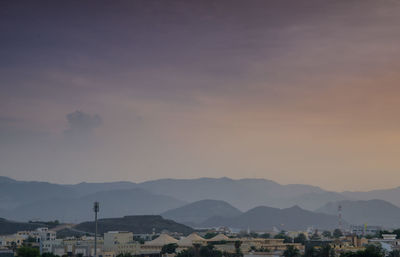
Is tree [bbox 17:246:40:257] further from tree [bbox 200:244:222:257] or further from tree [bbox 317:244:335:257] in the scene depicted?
tree [bbox 317:244:335:257]

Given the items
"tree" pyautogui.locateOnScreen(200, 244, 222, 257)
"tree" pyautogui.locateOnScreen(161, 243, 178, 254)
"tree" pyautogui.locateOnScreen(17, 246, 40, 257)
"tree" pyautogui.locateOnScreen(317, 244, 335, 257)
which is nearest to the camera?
"tree" pyautogui.locateOnScreen(317, 244, 335, 257)

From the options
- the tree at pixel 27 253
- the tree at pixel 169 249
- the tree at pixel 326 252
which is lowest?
the tree at pixel 326 252

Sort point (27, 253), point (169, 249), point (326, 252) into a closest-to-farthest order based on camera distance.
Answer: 1. point (326, 252)
2. point (27, 253)
3. point (169, 249)

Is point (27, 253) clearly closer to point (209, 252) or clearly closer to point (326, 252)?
point (209, 252)

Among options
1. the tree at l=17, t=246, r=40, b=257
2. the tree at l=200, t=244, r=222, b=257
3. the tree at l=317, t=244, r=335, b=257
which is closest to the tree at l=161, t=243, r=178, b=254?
the tree at l=200, t=244, r=222, b=257

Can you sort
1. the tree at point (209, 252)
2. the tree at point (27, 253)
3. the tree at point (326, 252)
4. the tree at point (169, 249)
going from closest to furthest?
1. the tree at point (326, 252)
2. the tree at point (27, 253)
3. the tree at point (209, 252)
4. the tree at point (169, 249)

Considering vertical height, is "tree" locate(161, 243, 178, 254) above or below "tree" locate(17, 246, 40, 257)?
above

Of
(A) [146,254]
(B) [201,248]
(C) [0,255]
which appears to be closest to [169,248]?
(A) [146,254]

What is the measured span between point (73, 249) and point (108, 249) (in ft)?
62.3

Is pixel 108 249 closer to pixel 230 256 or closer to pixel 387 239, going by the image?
pixel 230 256

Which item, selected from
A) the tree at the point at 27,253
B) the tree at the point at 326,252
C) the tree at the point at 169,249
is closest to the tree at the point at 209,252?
the tree at the point at 169,249

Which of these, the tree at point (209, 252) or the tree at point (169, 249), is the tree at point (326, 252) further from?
the tree at point (169, 249)

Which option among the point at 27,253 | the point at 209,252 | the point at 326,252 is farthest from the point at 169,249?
the point at 326,252

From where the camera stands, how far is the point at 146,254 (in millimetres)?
194125
